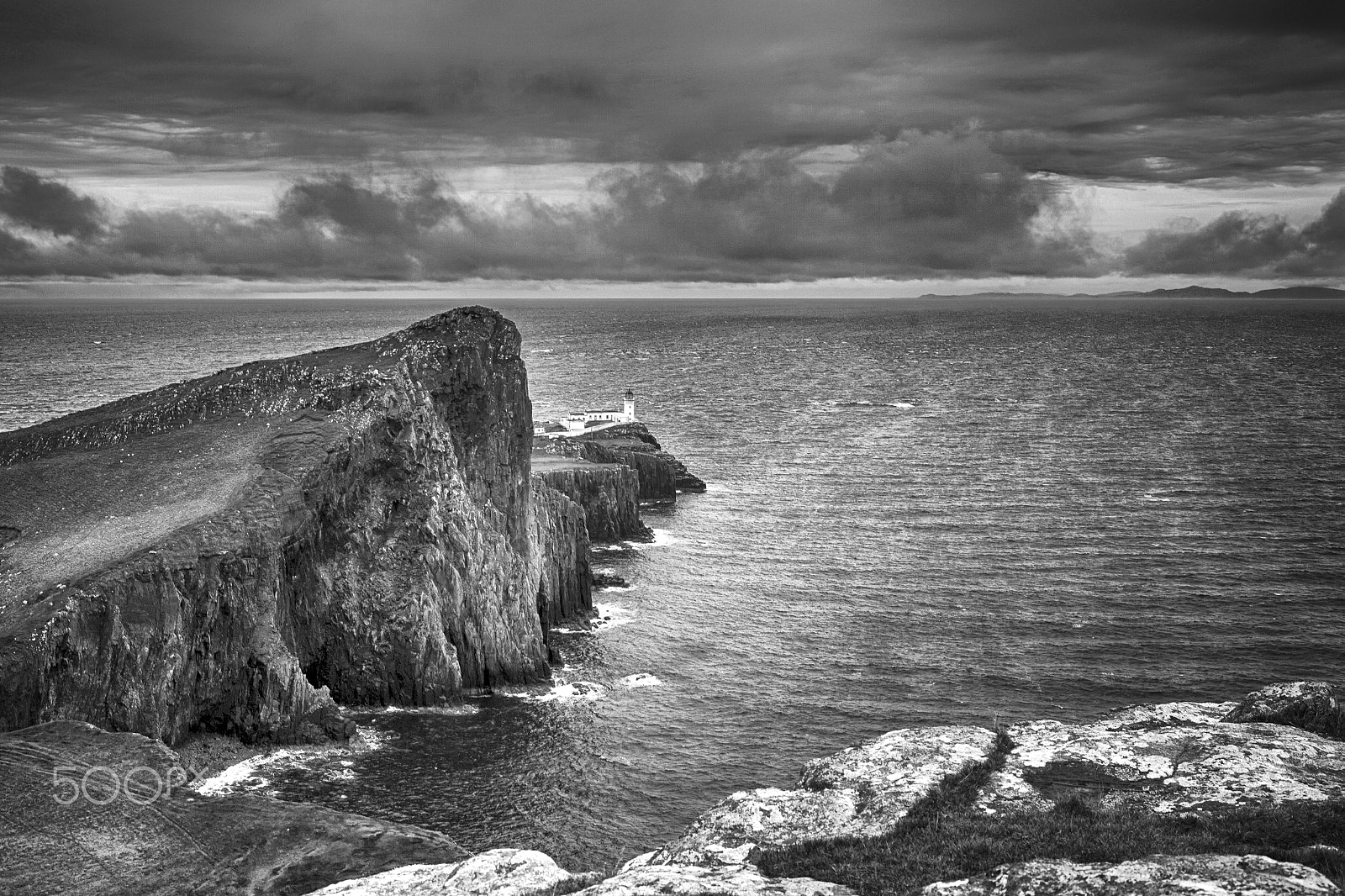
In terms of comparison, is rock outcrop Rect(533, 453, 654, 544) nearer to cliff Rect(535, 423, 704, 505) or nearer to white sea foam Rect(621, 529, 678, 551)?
white sea foam Rect(621, 529, 678, 551)

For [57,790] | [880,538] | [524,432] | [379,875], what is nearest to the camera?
[379,875]

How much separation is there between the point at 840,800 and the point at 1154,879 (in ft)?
24.0

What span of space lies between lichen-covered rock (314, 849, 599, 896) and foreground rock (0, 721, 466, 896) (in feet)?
24.0

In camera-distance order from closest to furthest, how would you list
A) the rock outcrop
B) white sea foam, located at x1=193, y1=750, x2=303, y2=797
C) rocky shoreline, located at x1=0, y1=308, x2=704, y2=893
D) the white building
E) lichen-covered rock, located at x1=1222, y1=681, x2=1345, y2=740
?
lichen-covered rock, located at x1=1222, y1=681, x2=1345, y2=740 < rocky shoreline, located at x1=0, y1=308, x2=704, y2=893 < white sea foam, located at x1=193, y1=750, x2=303, y2=797 < the rock outcrop < the white building

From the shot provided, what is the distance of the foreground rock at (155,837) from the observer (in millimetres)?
27703

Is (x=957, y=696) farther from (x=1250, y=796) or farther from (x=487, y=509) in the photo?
(x=1250, y=796)

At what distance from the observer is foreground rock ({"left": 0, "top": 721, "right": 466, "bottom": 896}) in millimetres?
27703

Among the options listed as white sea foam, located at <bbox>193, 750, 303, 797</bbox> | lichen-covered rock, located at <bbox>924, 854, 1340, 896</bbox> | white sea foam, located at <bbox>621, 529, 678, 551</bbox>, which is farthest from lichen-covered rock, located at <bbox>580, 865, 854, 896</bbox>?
white sea foam, located at <bbox>621, 529, 678, 551</bbox>

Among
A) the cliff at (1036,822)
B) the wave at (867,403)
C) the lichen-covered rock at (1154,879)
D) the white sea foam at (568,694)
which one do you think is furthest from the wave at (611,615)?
the wave at (867,403)

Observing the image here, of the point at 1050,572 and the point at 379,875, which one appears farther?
the point at 1050,572

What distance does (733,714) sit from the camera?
53375 millimetres

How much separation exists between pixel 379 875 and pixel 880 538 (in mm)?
68270

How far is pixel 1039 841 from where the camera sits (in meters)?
20.4

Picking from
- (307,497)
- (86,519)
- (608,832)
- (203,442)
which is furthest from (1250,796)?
(203,442)
